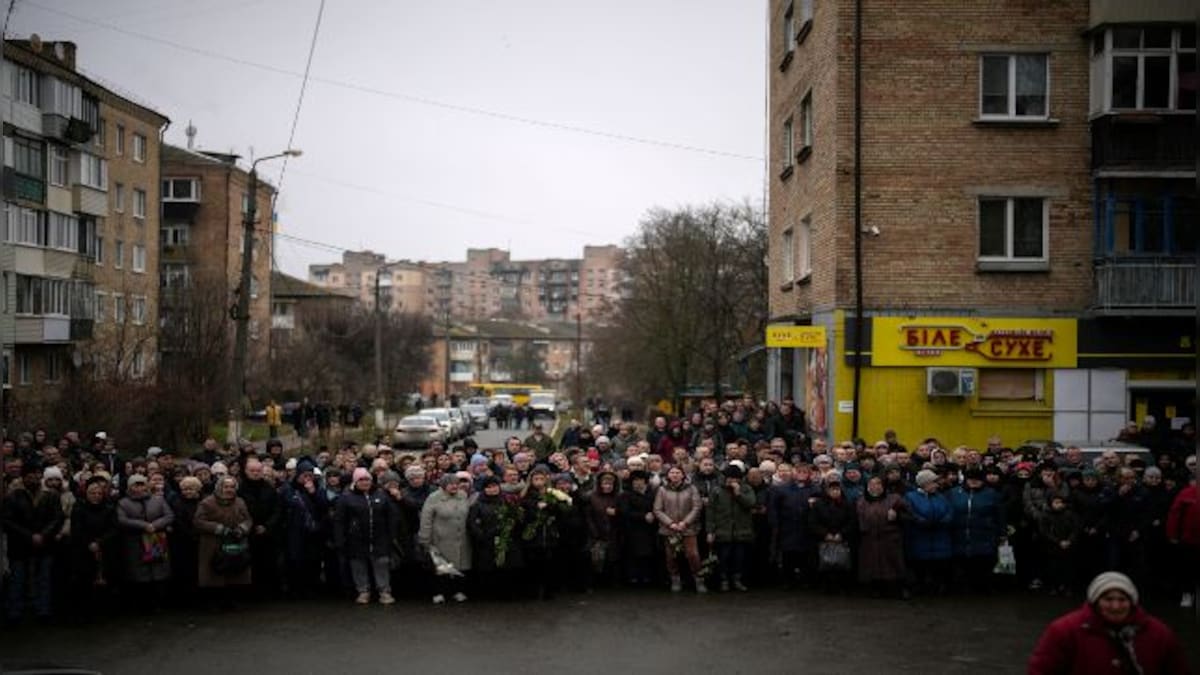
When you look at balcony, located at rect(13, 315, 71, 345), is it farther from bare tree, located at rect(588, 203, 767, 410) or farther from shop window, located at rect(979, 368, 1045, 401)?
shop window, located at rect(979, 368, 1045, 401)

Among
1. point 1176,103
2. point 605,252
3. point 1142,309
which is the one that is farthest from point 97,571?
point 605,252

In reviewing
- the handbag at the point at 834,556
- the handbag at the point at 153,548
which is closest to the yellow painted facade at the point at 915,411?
the handbag at the point at 834,556

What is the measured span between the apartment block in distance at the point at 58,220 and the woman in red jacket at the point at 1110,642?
34.1 m

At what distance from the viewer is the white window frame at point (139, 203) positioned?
60594 mm

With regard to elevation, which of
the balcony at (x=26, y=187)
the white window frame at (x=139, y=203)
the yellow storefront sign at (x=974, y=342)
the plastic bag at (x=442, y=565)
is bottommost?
the plastic bag at (x=442, y=565)

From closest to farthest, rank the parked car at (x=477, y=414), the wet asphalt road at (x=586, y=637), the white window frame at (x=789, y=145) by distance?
the wet asphalt road at (x=586, y=637)
the white window frame at (x=789, y=145)
the parked car at (x=477, y=414)

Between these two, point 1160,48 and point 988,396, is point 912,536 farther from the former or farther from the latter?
point 1160,48

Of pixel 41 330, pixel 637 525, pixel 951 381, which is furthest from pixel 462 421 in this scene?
pixel 637 525

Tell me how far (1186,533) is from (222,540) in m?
10.0

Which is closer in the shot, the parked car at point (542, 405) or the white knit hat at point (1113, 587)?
the white knit hat at point (1113, 587)

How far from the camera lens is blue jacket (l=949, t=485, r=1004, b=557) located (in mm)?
14445

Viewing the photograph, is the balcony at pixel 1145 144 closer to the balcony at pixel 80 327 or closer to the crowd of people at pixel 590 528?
the crowd of people at pixel 590 528

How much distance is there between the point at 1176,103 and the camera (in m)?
22.3

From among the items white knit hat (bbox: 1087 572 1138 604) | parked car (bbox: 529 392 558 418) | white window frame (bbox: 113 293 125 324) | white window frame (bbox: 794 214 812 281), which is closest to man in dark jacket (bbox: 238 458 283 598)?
white knit hat (bbox: 1087 572 1138 604)
